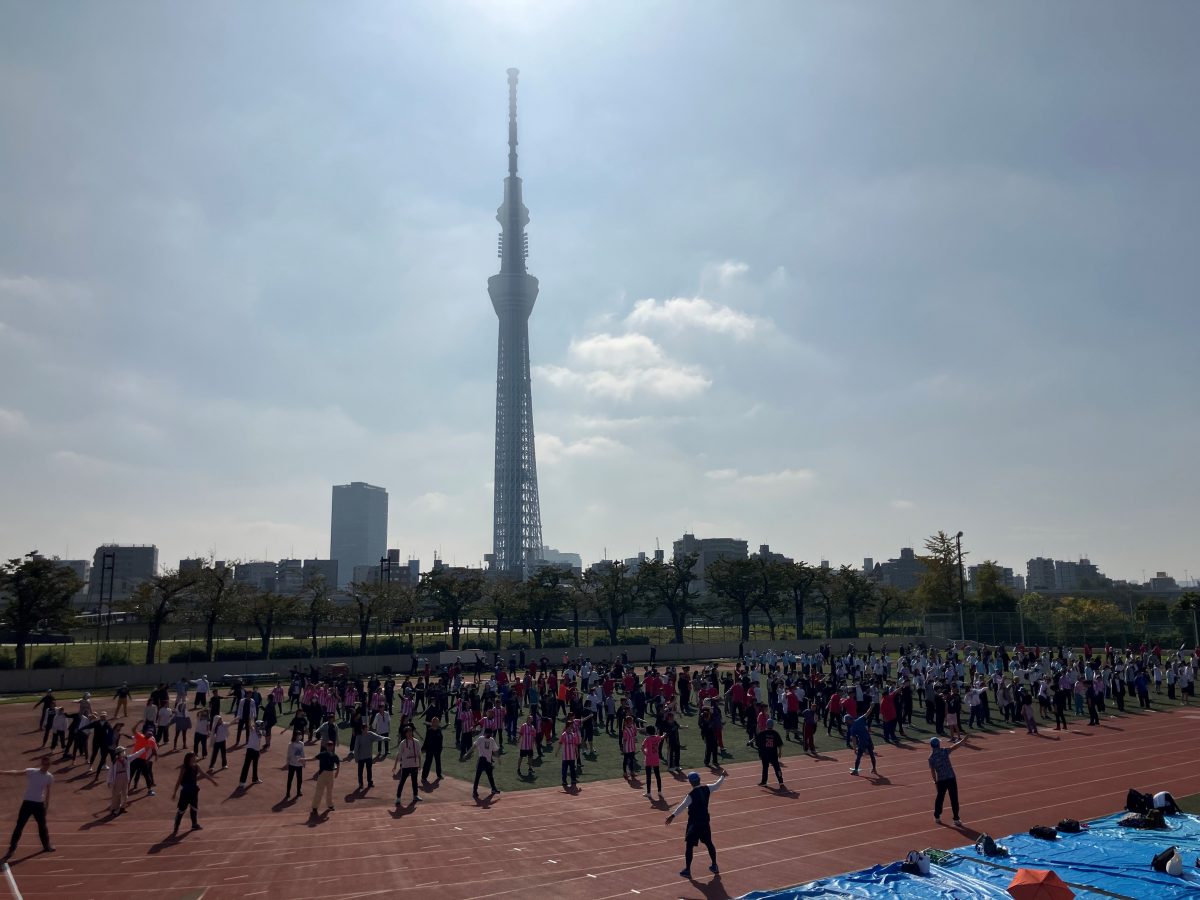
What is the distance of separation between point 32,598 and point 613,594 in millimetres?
41230

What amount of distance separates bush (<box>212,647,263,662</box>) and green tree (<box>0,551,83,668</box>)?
921 centimetres

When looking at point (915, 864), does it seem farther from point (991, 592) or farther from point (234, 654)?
point (991, 592)

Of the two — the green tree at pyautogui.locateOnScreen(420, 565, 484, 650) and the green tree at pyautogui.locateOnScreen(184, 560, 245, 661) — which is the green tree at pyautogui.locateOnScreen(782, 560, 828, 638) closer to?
the green tree at pyautogui.locateOnScreen(420, 565, 484, 650)

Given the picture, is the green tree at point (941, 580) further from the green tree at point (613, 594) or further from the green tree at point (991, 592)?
the green tree at point (613, 594)

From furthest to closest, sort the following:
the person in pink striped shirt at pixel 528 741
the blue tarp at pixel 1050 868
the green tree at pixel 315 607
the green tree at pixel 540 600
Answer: the green tree at pixel 540 600, the green tree at pixel 315 607, the person in pink striped shirt at pixel 528 741, the blue tarp at pixel 1050 868

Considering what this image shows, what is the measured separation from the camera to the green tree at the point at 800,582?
250 ft

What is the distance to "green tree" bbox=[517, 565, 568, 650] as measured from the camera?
222 ft

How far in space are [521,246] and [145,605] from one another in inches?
5964

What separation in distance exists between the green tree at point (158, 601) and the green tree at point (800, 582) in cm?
4990

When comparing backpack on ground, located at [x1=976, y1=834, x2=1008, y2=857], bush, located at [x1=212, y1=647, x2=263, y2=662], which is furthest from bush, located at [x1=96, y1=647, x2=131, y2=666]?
backpack on ground, located at [x1=976, y1=834, x2=1008, y2=857]

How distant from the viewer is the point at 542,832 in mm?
14992

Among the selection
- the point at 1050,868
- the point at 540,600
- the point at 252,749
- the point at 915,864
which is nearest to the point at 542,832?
the point at 915,864

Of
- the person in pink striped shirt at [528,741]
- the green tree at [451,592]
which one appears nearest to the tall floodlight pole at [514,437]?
the green tree at [451,592]

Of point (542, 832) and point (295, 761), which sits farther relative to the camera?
point (295, 761)
